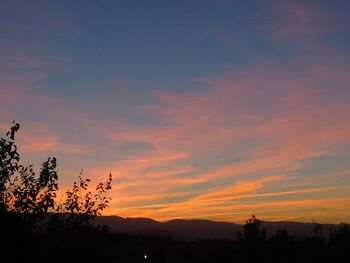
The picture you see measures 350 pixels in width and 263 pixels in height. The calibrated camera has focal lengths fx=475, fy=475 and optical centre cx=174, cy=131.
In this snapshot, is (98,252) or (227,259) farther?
(227,259)

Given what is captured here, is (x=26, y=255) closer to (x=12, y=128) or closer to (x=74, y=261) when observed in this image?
(x=12, y=128)

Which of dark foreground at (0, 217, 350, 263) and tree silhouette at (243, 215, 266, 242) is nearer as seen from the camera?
dark foreground at (0, 217, 350, 263)

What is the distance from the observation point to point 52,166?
58.2ft

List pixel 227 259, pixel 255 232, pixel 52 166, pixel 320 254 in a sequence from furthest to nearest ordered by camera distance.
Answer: pixel 227 259 < pixel 255 232 < pixel 320 254 < pixel 52 166

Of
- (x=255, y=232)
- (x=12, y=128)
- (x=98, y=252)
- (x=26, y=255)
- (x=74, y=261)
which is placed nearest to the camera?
(x=26, y=255)

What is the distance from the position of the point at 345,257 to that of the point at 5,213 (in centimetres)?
5543

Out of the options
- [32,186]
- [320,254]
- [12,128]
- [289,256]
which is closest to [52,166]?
[32,186]

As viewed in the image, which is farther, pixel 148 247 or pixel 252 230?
pixel 148 247

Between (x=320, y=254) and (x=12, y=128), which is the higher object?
(x=12, y=128)

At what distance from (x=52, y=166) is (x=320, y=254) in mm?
50139

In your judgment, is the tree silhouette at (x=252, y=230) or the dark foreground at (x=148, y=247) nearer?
the dark foreground at (x=148, y=247)

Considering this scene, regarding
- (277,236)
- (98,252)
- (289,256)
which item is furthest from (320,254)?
(98,252)

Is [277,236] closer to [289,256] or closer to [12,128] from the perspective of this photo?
[289,256]

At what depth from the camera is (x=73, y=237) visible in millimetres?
24641
